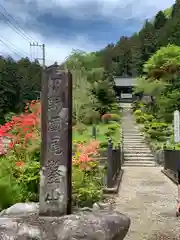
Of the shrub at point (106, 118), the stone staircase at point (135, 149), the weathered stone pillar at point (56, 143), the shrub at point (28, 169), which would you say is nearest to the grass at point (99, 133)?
the stone staircase at point (135, 149)

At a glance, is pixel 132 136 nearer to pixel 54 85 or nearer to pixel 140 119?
Result: pixel 140 119

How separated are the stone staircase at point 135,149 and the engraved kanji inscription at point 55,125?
17.3m

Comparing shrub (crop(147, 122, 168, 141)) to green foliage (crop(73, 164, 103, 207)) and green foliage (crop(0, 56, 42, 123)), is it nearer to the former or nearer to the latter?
green foliage (crop(0, 56, 42, 123))

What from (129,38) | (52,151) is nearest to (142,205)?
(52,151)

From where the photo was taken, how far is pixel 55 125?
566 centimetres

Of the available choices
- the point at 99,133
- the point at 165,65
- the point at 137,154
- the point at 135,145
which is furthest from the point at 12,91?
the point at 137,154

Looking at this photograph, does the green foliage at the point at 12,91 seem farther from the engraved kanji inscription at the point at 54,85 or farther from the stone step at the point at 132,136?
the engraved kanji inscription at the point at 54,85

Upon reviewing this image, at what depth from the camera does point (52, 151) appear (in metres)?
5.63

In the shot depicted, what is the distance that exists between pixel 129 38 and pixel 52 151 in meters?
81.8

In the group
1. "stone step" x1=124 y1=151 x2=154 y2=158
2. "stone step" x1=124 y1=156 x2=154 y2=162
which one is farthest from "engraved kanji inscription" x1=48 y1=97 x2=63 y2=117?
"stone step" x1=124 y1=151 x2=154 y2=158

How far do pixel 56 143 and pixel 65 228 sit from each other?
1314mm

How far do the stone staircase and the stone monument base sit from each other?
695 inches

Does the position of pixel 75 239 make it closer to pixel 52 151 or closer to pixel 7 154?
pixel 52 151

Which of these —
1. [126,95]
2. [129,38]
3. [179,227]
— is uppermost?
[129,38]
